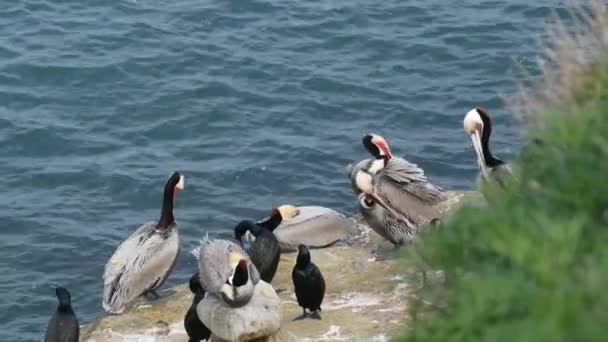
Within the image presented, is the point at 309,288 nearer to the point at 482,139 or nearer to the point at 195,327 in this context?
the point at 195,327

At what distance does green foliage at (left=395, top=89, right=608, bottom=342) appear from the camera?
4.77 m

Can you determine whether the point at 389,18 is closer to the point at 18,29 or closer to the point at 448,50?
the point at 448,50

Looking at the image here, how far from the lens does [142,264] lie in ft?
42.1

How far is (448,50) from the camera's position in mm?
21062

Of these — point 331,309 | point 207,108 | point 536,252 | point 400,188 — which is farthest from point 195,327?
point 207,108

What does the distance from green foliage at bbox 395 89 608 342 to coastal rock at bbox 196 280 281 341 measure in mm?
4194

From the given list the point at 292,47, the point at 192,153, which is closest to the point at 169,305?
the point at 192,153

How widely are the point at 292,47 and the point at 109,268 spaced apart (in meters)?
8.78

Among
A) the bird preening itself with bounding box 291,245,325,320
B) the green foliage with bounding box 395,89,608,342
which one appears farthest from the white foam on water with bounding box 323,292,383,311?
the green foliage with bounding box 395,89,608,342

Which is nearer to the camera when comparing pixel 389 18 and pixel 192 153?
pixel 192 153

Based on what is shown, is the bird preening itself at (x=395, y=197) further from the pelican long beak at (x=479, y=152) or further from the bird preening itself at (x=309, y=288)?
the bird preening itself at (x=309, y=288)

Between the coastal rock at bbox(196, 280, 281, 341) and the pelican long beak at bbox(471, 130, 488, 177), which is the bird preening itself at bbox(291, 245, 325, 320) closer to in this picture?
the coastal rock at bbox(196, 280, 281, 341)

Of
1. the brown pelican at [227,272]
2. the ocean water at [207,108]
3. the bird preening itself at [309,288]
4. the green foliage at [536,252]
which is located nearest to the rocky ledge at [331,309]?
the bird preening itself at [309,288]

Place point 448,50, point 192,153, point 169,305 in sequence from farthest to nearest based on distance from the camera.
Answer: point 448,50 < point 192,153 < point 169,305
